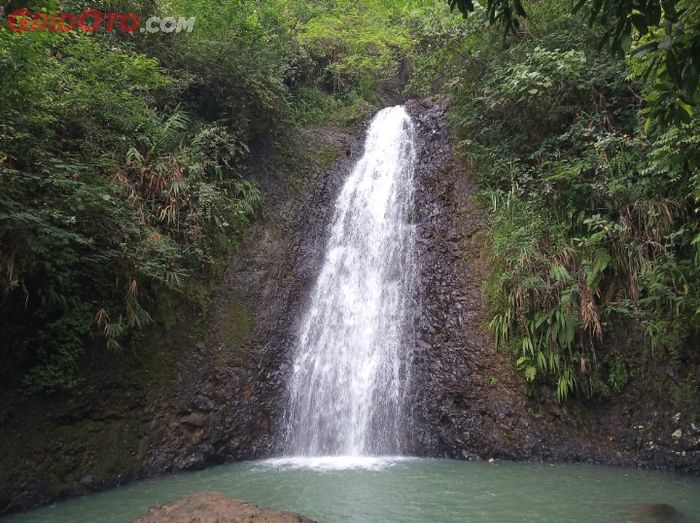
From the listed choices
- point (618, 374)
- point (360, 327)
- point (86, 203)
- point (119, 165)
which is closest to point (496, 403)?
point (618, 374)

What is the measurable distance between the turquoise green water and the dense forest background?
1.42m

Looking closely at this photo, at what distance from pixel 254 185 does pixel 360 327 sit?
4003mm

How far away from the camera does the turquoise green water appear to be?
5.18 meters

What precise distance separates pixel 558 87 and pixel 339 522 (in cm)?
812

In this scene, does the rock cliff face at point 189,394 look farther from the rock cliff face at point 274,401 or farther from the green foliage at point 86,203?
the green foliage at point 86,203

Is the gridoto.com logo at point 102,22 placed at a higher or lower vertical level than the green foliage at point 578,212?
higher

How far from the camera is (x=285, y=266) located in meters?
10.1

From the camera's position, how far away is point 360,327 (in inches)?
362

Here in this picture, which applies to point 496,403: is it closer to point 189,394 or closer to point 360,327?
point 360,327

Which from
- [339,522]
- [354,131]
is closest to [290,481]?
[339,522]

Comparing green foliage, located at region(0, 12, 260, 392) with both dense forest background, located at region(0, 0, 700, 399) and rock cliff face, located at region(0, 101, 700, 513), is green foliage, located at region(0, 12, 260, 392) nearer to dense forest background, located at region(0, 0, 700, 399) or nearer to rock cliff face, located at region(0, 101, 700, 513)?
dense forest background, located at region(0, 0, 700, 399)

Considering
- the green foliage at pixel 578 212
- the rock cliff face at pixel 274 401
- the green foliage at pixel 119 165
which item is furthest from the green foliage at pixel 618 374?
the green foliage at pixel 119 165

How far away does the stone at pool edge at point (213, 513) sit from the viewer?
404 cm

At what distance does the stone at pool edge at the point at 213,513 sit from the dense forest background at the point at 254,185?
2.91 meters
